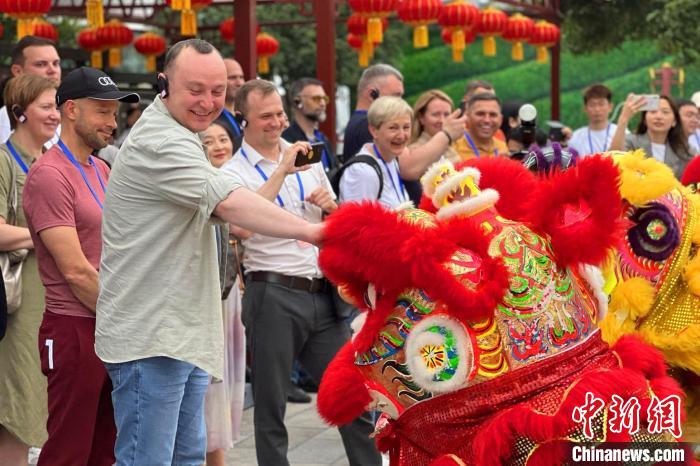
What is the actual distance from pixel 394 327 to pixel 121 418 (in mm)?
999

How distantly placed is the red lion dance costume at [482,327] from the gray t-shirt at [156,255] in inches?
19.5

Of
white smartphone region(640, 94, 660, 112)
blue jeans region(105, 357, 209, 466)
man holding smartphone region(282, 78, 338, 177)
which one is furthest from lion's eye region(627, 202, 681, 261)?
white smartphone region(640, 94, 660, 112)

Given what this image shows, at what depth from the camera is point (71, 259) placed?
12.8 ft

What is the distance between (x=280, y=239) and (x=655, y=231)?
1624 mm

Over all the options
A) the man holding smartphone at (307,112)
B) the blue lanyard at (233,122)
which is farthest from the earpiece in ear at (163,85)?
the man holding smartphone at (307,112)

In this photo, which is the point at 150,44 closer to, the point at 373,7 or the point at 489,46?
the point at 489,46

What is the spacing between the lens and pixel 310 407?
704 cm

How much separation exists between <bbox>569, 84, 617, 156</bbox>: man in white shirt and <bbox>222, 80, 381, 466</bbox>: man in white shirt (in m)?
4.47

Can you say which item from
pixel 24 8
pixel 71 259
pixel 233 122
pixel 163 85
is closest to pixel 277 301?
pixel 71 259

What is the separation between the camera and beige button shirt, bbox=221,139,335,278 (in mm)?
4859

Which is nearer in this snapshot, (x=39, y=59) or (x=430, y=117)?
(x=39, y=59)

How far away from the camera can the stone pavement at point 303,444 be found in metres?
5.73

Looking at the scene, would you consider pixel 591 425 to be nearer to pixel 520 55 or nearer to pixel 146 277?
pixel 146 277

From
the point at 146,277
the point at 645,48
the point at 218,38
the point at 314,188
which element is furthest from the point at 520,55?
the point at 146,277
